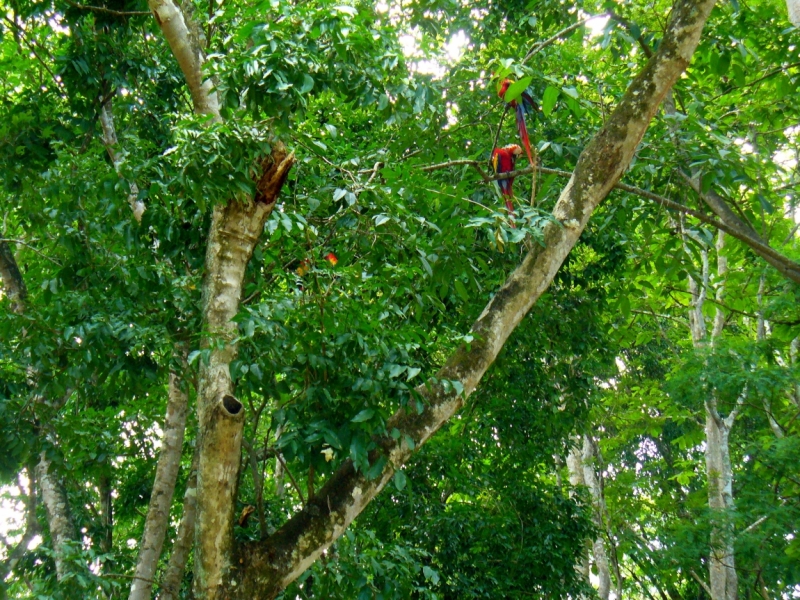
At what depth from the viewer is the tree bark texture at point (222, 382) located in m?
2.38

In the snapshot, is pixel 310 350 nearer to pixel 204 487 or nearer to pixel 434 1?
pixel 204 487

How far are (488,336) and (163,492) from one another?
8.44ft

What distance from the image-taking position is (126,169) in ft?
11.2

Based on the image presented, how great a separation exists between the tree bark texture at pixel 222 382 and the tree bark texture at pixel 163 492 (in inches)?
64.1

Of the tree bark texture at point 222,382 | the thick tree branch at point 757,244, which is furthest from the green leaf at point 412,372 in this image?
the thick tree branch at point 757,244

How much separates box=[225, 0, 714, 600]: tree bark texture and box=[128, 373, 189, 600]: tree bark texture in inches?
77.2

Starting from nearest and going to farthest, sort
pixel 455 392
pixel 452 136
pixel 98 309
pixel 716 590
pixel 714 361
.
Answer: pixel 455 392 → pixel 98 309 → pixel 452 136 → pixel 714 361 → pixel 716 590

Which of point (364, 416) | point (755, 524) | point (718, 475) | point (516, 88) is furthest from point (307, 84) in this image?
point (718, 475)

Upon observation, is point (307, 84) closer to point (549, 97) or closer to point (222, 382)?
point (549, 97)

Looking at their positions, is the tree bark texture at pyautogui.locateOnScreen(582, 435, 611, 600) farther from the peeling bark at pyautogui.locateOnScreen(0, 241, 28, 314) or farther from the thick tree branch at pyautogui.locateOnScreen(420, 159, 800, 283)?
the peeling bark at pyautogui.locateOnScreen(0, 241, 28, 314)

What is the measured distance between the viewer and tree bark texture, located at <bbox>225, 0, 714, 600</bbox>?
2.46 m

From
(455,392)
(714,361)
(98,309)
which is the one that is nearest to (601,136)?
(455,392)

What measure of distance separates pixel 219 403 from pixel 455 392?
0.85 meters

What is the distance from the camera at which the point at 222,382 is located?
8.60 ft
